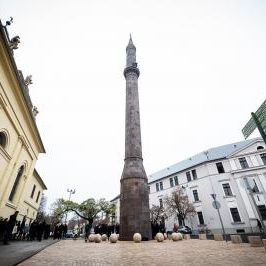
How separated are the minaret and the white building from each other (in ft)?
58.9

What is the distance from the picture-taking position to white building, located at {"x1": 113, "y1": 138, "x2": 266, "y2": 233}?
2817cm

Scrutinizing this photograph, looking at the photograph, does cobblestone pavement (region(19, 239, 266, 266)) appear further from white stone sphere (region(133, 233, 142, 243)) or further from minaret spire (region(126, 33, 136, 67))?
minaret spire (region(126, 33, 136, 67))

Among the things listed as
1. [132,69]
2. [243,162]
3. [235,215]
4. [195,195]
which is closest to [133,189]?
[132,69]

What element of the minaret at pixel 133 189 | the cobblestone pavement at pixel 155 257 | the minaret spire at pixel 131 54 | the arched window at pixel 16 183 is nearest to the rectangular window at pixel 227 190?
the minaret at pixel 133 189

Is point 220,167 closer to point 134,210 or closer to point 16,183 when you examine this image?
point 134,210

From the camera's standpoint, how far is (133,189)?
15.7m

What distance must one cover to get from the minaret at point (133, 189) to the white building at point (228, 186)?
17963 millimetres

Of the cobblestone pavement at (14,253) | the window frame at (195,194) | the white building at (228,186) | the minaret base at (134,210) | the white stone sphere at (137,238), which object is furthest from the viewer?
the window frame at (195,194)

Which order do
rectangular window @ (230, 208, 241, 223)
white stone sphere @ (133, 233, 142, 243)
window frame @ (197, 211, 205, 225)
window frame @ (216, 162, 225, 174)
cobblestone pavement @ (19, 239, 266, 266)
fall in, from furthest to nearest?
window frame @ (216, 162, 225, 174), window frame @ (197, 211, 205, 225), rectangular window @ (230, 208, 241, 223), white stone sphere @ (133, 233, 142, 243), cobblestone pavement @ (19, 239, 266, 266)

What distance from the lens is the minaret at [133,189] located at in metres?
14.8

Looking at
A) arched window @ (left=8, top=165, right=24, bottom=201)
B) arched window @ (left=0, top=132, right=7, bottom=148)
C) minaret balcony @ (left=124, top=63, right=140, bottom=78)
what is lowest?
arched window @ (left=8, top=165, right=24, bottom=201)

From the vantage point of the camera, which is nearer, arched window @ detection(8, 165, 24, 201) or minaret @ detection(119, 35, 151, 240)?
minaret @ detection(119, 35, 151, 240)

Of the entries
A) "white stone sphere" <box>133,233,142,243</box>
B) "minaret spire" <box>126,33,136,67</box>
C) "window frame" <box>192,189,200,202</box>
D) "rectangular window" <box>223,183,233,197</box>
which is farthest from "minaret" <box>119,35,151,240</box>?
"window frame" <box>192,189,200,202</box>

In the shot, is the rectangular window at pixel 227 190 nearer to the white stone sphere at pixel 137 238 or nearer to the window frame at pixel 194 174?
the window frame at pixel 194 174
